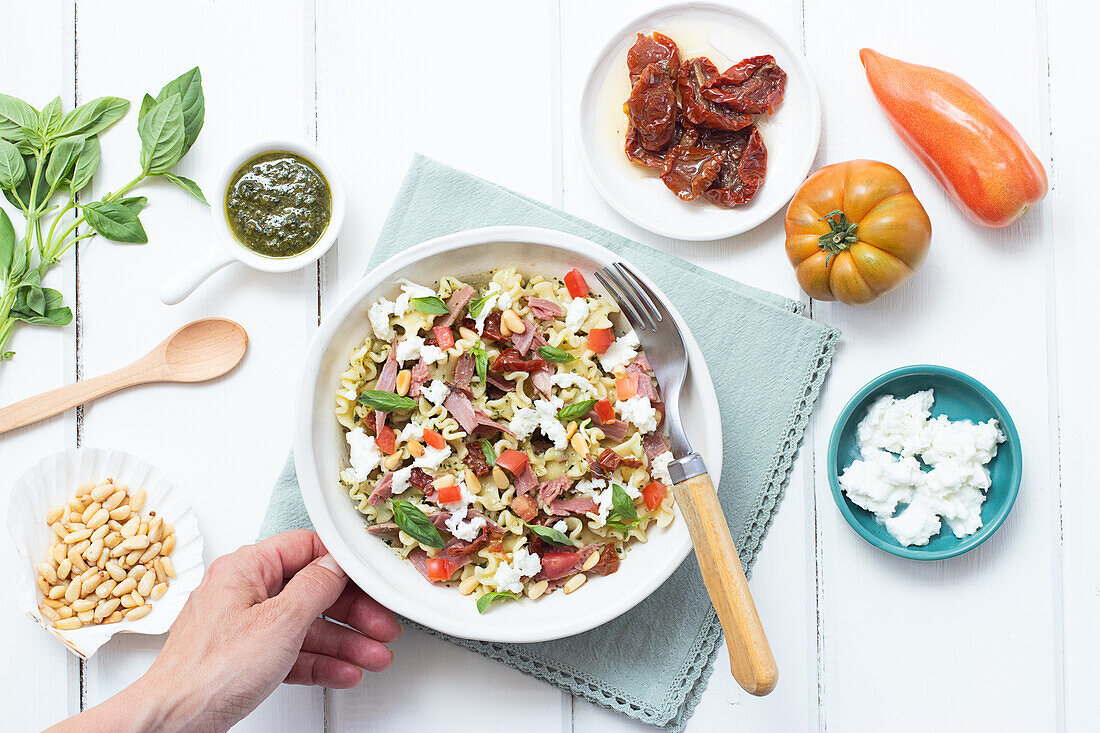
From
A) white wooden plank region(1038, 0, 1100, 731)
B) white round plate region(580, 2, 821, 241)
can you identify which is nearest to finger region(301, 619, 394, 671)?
white round plate region(580, 2, 821, 241)

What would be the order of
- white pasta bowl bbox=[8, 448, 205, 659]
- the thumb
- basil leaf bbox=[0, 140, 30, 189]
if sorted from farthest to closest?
basil leaf bbox=[0, 140, 30, 189] < white pasta bowl bbox=[8, 448, 205, 659] < the thumb

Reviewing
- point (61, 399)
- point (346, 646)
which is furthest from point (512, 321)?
point (61, 399)

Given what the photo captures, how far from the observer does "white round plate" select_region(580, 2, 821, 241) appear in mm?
2498

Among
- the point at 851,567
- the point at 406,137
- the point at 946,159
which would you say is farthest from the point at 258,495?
the point at 946,159

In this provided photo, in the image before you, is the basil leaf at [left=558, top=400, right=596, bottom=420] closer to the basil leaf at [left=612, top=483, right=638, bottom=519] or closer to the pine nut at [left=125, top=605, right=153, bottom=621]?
the basil leaf at [left=612, top=483, right=638, bottom=519]

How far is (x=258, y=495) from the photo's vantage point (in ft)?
8.51

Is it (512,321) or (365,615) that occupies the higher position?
(512,321)

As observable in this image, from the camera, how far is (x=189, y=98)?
8.46 feet

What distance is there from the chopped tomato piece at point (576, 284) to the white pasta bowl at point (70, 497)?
1.37m

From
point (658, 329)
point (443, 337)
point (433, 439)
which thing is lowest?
point (433, 439)

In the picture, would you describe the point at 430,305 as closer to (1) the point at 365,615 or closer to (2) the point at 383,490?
(2) the point at 383,490

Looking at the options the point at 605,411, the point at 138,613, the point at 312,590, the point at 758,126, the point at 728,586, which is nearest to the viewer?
the point at 728,586

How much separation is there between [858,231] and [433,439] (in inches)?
53.0

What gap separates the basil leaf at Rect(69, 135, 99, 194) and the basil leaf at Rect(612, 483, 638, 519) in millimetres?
1930
